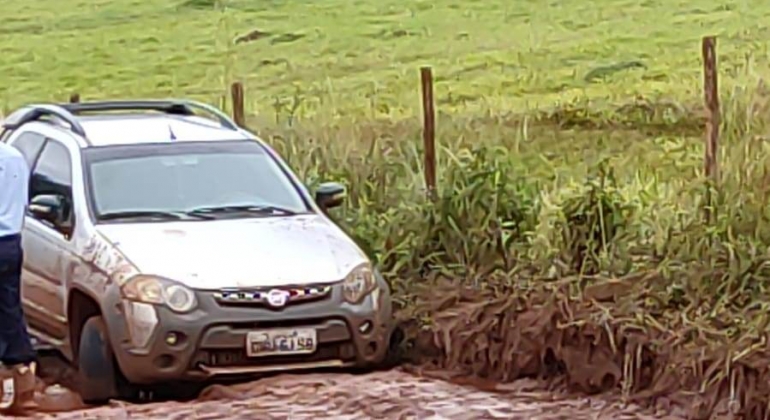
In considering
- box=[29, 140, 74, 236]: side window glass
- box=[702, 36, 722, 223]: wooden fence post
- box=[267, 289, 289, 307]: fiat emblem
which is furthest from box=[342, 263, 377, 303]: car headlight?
box=[702, 36, 722, 223]: wooden fence post

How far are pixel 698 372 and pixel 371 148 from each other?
197 inches

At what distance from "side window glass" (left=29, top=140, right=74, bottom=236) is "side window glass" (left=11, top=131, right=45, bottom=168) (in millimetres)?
110

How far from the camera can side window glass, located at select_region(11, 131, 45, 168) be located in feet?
38.5

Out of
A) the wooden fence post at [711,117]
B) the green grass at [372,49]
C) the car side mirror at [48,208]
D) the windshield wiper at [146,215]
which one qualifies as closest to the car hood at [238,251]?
the windshield wiper at [146,215]

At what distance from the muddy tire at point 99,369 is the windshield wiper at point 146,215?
2.28 ft

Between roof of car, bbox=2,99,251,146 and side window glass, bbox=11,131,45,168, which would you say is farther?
side window glass, bbox=11,131,45,168

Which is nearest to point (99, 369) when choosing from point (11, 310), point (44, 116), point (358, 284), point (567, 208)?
point (11, 310)

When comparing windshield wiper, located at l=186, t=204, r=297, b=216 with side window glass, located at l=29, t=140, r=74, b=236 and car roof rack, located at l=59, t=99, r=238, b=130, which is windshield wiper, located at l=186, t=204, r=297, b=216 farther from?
car roof rack, located at l=59, t=99, r=238, b=130

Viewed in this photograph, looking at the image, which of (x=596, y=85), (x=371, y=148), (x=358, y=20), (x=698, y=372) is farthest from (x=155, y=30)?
(x=698, y=372)

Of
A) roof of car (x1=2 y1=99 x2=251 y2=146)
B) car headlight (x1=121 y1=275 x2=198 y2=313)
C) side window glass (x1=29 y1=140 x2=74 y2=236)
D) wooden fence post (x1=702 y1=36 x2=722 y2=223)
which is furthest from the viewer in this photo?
roof of car (x1=2 y1=99 x2=251 y2=146)

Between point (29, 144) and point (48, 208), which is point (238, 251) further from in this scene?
point (29, 144)

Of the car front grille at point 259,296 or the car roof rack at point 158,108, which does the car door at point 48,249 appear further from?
the car front grille at point 259,296

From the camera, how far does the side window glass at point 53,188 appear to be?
1068cm

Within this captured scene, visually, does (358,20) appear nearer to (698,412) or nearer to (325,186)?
(325,186)
